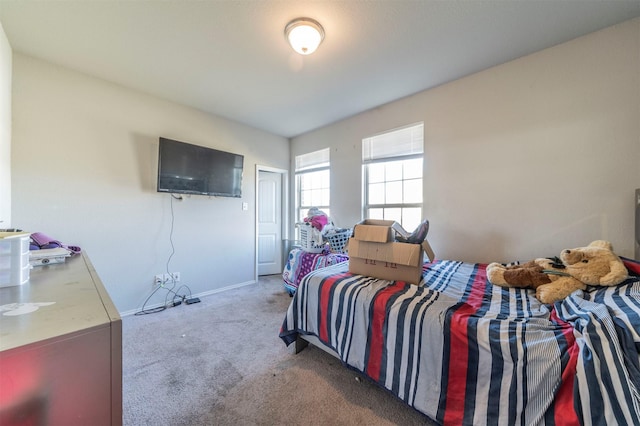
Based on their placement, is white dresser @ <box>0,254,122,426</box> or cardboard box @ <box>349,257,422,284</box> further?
cardboard box @ <box>349,257,422,284</box>

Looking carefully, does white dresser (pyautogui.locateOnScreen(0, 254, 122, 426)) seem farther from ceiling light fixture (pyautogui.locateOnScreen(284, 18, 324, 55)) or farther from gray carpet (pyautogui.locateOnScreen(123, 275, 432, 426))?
ceiling light fixture (pyautogui.locateOnScreen(284, 18, 324, 55))

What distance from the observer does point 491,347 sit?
103cm

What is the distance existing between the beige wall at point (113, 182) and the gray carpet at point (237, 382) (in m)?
0.77

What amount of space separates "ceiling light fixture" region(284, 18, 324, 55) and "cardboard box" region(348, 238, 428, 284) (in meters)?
1.56

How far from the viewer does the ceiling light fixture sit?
5.48ft

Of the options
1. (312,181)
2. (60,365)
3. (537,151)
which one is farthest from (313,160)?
(60,365)

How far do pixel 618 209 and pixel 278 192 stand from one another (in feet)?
13.2

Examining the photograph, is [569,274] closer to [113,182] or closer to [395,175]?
[395,175]

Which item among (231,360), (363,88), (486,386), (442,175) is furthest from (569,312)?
(363,88)

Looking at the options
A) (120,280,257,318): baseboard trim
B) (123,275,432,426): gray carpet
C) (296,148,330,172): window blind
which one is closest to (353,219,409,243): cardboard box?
(123,275,432,426): gray carpet

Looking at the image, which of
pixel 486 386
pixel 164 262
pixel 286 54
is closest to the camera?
pixel 486 386

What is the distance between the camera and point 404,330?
1273mm

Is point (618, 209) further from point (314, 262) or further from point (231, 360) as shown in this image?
point (231, 360)

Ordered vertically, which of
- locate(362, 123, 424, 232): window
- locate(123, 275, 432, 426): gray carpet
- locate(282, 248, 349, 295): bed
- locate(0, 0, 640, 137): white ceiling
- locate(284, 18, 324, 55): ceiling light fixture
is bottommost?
locate(123, 275, 432, 426): gray carpet
